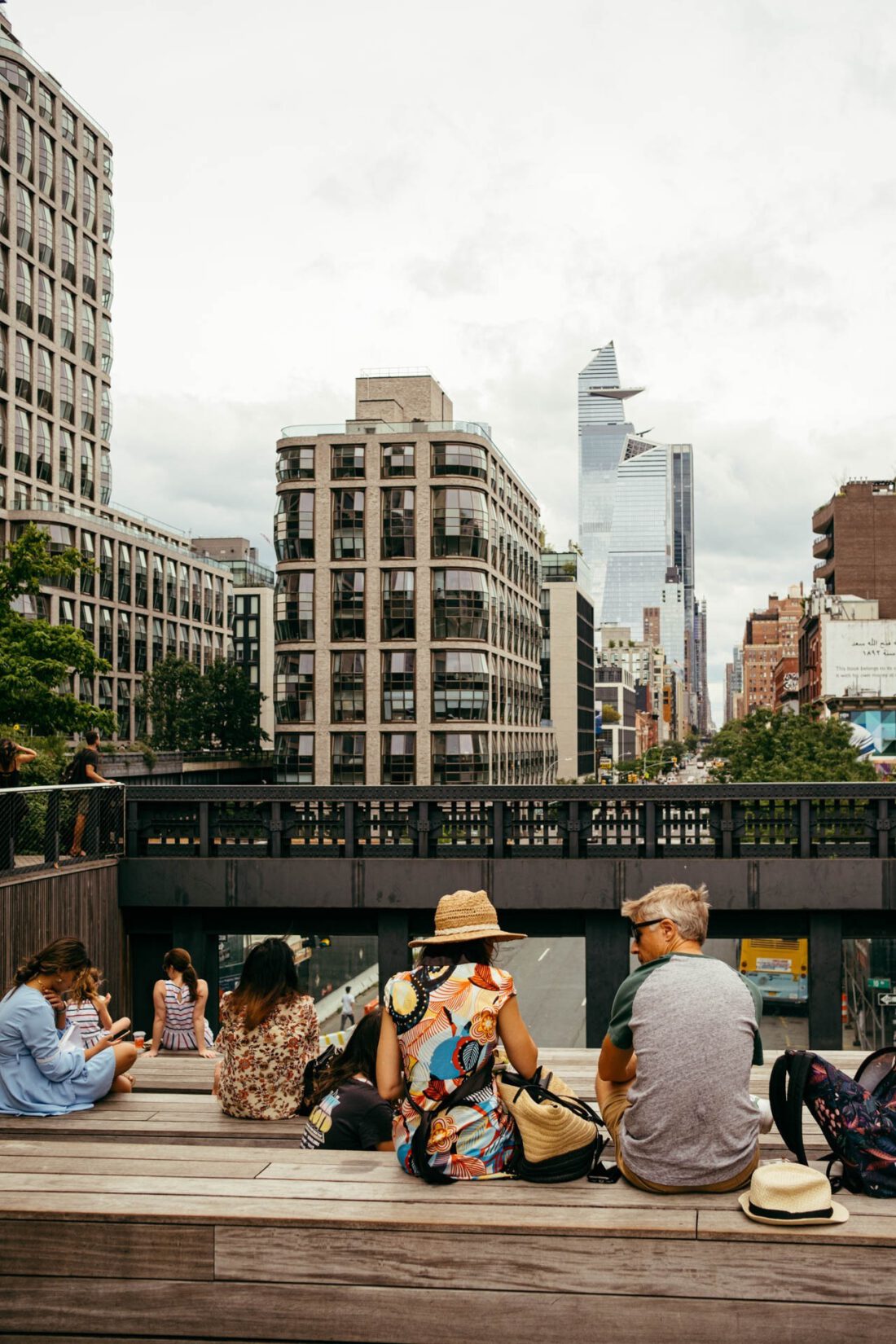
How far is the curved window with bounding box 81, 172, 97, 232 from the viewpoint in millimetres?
78312

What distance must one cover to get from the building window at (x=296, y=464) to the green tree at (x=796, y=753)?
30.8m

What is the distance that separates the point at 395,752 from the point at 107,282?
134 ft

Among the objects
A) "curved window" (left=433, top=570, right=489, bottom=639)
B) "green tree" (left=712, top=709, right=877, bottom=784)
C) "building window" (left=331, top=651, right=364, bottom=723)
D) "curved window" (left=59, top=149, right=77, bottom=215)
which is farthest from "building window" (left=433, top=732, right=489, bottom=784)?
"curved window" (left=59, top=149, right=77, bottom=215)

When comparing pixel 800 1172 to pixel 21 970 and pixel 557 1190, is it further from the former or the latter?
pixel 21 970

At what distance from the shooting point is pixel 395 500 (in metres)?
69.6

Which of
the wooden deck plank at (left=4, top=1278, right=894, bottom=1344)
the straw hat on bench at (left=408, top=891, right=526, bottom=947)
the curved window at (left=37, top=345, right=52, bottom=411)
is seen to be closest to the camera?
the wooden deck plank at (left=4, top=1278, right=894, bottom=1344)

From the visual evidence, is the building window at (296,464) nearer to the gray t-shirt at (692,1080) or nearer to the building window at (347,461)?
the building window at (347,461)

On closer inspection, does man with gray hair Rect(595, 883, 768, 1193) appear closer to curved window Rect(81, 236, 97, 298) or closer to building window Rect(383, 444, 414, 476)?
building window Rect(383, 444, 414, 476)

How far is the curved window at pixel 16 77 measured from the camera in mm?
68375

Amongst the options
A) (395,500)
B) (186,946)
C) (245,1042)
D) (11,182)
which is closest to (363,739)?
(395,500)

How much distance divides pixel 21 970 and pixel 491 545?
67571 millimetres

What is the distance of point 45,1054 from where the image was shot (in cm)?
642

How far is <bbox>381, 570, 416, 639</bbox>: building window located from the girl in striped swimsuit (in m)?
59.2

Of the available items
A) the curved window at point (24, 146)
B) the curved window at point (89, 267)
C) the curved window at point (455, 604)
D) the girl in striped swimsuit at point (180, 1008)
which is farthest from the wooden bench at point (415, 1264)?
the curved window at point (89, 267)
